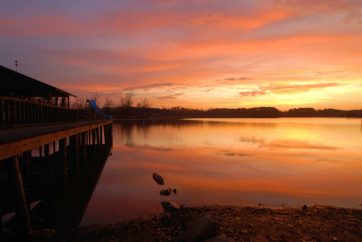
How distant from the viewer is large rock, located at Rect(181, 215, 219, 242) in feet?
23.8

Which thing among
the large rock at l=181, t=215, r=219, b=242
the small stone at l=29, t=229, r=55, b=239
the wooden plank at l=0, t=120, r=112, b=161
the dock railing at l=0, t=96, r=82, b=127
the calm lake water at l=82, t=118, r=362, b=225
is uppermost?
the dock railing at l=0, t=96, r=82, b=127

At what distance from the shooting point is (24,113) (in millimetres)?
12789

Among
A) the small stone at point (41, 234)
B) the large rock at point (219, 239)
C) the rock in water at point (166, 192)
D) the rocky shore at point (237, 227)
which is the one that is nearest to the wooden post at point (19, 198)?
the small stone at point (41, 234)

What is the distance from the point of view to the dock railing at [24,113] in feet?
37.1

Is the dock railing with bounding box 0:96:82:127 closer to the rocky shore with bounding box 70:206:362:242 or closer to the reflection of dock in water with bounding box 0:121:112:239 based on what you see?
the reflection of dock in water with bounding box 0:121:112:239

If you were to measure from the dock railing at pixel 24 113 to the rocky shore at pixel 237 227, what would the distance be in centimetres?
485

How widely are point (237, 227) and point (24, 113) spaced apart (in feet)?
29.5

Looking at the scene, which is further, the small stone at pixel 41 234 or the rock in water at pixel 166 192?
the rock in water at pixel 166 192

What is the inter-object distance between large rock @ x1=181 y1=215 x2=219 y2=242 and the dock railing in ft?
23.4

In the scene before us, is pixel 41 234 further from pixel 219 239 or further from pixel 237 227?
pixel 237 227

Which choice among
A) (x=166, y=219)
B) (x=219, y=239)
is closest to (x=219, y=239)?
(x=219, y=239)

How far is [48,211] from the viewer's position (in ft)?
35.3

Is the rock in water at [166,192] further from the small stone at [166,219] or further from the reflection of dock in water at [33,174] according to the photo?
the small stone at [166,219]

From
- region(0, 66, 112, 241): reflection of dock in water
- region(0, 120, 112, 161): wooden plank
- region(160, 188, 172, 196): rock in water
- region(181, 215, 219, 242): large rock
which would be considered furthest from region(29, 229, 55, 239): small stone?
region(160, 188, 172, 196): rock in water
